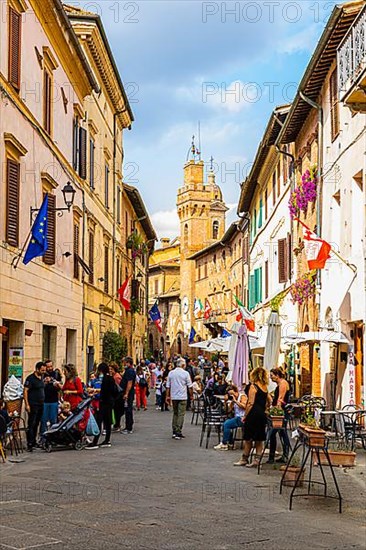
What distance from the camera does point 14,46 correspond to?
17.9 metres

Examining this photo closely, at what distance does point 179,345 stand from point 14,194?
227ft

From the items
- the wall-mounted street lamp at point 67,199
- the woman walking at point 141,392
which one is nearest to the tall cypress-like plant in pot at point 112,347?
the woman walking at point 141,392

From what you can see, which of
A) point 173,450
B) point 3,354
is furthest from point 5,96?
point 173,450

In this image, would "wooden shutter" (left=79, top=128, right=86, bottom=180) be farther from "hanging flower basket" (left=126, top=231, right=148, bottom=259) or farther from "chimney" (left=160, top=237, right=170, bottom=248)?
"chimney" (left=160, top=237, right=170, bottom=248)

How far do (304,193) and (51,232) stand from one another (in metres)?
7.05

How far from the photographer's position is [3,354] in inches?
717

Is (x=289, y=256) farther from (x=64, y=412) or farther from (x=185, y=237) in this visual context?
(x=185, y=237)

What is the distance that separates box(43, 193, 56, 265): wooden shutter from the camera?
2195cm

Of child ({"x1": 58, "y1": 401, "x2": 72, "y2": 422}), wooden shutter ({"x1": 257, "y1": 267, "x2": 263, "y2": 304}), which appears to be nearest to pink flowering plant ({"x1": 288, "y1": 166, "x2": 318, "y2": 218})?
child ({"x1": 58, "y1": 401, "x2": 72, "y2": 422})

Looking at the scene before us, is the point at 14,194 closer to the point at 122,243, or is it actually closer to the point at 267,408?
the point at 267,408

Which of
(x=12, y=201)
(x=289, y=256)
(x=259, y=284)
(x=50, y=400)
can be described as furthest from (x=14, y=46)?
(x=259, y=284)

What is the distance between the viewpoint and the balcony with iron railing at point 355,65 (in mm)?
14102

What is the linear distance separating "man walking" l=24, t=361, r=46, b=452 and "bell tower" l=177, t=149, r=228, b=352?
69.9 metres

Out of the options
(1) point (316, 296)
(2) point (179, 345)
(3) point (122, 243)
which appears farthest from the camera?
(2) point (179, 345)
